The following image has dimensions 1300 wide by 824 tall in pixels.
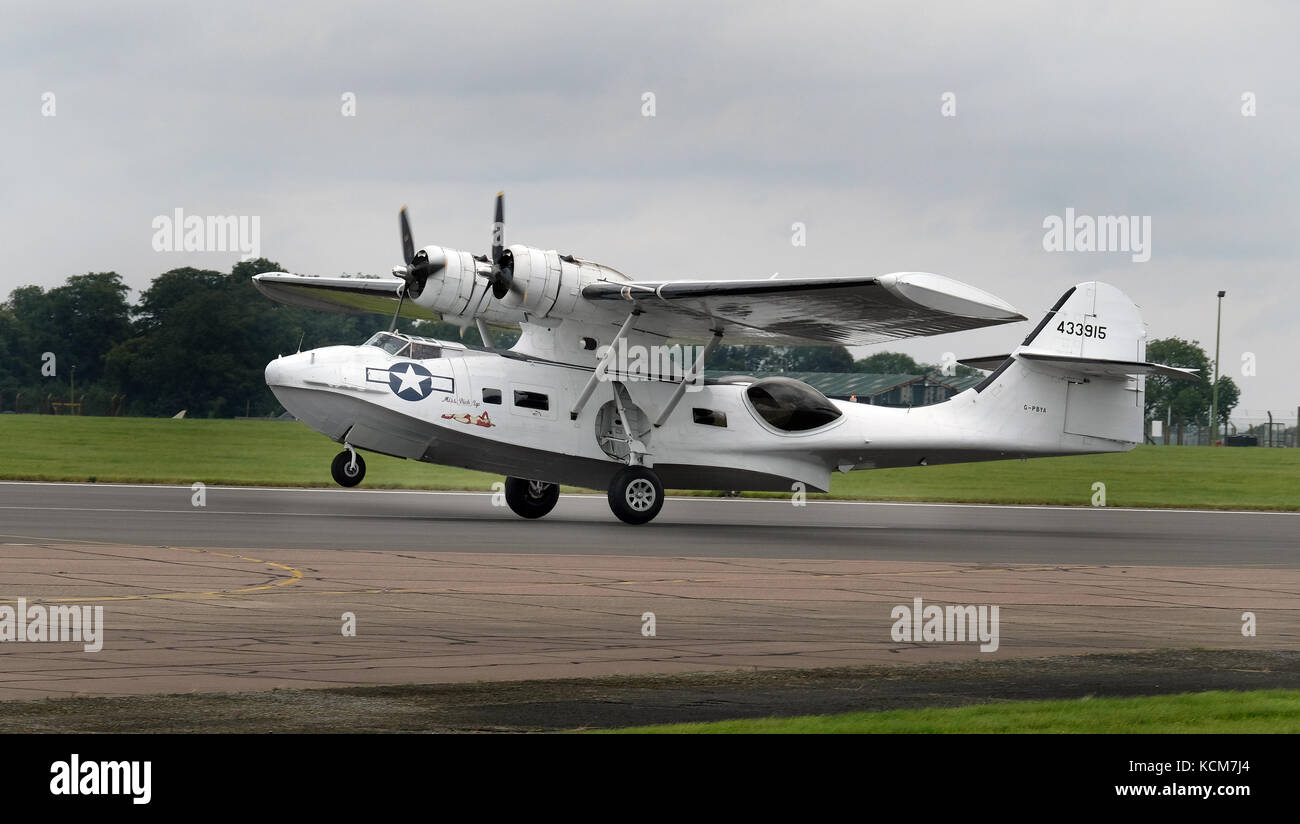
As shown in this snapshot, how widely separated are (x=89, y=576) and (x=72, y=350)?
140 ft

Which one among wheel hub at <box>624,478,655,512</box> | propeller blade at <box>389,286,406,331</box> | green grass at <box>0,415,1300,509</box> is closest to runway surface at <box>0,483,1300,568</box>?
wheel hub at <box>624,478,655,512</box>

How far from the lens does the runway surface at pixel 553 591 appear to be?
9812 millimetres

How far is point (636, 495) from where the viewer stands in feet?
80.3

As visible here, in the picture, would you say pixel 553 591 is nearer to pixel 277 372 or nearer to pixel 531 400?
pixel 531 400

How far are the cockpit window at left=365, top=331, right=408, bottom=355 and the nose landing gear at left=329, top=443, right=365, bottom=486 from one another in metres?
2.04

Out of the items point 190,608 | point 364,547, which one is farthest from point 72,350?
point 190,608

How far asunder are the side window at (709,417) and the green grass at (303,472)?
1544 centimetres

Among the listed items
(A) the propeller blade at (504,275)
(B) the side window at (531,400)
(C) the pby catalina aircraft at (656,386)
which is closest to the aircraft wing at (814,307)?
(C) the pby catalina aircraft at (656,386)

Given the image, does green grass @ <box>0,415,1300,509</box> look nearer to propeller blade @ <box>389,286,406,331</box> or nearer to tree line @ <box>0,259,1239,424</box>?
tree line @ <box>0,259,1239,424</box>

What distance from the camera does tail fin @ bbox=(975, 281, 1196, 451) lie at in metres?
27.6

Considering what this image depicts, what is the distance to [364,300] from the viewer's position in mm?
29359

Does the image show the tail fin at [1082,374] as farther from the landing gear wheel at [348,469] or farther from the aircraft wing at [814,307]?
the landing gear wheel at [348,469]

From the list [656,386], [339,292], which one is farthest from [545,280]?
[339,292]
